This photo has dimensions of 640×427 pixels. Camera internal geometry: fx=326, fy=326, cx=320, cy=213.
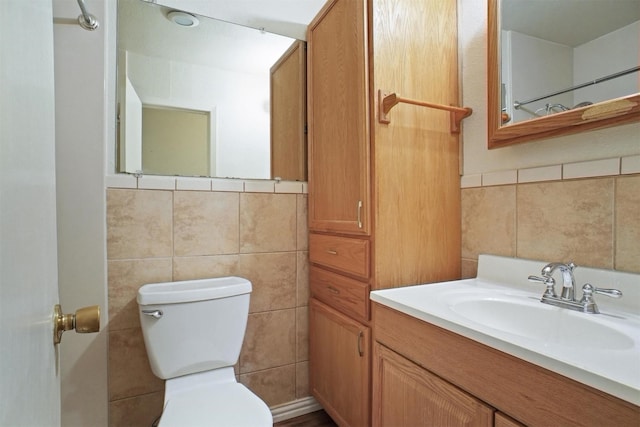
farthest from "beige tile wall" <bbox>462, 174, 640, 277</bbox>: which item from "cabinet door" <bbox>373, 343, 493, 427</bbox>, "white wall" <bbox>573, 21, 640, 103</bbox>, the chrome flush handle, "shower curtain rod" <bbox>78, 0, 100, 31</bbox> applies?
"shower curtain rod" <bbox>78, 0, 100, 31</bbox>

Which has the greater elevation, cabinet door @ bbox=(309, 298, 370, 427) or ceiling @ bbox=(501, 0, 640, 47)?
ceiling @ bbox=(501, 0, 640, 47)

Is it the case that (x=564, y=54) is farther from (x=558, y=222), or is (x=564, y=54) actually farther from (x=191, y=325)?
(x=191, y=325)

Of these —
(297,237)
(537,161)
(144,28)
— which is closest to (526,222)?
(537,161)

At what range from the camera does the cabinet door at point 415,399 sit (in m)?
0.77

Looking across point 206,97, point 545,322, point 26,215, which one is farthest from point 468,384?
point 206,97

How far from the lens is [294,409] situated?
5.40ft

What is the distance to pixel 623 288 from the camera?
2.88 ft

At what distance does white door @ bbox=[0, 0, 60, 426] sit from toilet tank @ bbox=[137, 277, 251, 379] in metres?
0.68

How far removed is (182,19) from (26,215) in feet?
4.81

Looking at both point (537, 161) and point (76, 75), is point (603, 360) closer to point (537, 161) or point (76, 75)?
point (537, 161)

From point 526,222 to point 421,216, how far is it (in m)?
0.35

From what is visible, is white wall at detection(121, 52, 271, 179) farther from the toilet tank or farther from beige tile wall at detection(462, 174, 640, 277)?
beige tile wall at detection(462, 174, 640, 277)

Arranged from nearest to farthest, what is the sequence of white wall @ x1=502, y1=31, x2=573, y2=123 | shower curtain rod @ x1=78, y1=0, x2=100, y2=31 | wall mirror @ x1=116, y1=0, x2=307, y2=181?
white wall @ x1=502, y1=31, x2=573, y2=123, shower curtain rod @ x1=78, y1=0, x2=100, y2=31, wall mirror @ x1=116, y1=0, x2=307, y2=181

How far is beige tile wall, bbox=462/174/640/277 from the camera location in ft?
2.98
